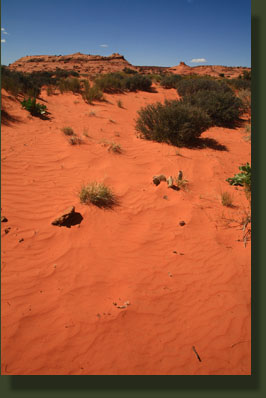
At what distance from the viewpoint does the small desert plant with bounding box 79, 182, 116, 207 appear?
3.73 meters

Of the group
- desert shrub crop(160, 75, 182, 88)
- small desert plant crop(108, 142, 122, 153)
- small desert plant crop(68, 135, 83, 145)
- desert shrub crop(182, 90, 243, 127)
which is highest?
desert shrub crop(160, 75, 182, 88)

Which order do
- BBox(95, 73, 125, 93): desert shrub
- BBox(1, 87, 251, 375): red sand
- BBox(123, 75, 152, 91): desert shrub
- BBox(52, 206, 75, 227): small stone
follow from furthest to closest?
BBox(123, 75, 152, 91): desert shrub → BBox(95, 73, 125, 93): desert shrub → BBox(52, 206, 75, 227): small stone → BBox(1, 87, 251, 375): red sand

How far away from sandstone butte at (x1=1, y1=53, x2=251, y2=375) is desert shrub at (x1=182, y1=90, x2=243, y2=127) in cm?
479

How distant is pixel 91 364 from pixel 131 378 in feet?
1.35

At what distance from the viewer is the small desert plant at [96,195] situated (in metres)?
3.73

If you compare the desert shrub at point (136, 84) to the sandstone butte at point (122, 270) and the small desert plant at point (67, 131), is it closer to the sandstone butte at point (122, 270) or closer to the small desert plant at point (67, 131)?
the small desert plant at point (67, 131)

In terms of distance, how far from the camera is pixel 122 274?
2.66 metres

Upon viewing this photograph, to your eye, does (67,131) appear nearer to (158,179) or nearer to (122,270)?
(158,179)

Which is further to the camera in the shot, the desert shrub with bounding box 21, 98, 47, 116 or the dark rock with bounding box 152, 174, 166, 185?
the desert shrub with bounding box 21, 98, 47, 116

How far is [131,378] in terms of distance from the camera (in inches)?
62.8

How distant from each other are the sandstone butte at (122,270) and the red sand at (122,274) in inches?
0.4

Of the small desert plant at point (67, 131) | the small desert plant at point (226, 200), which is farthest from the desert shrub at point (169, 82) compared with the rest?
the small desert plant at point (226, 200)

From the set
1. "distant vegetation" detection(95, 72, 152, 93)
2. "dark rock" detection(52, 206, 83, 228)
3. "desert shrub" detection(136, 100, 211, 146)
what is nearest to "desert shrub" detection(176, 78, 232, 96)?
"distant vegetation" detection(95, 72, 152, 93)

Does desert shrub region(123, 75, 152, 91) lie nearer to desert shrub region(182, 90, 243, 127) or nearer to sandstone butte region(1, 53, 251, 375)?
desert shrub region(182, 90, 243, 127)
